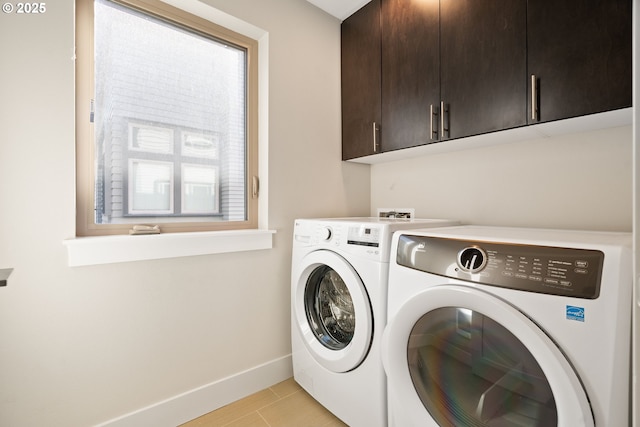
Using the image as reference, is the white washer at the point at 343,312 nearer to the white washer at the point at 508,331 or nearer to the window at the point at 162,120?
the white washer at the point at 508,331

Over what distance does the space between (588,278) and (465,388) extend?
527mm

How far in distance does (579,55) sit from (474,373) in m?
1.17

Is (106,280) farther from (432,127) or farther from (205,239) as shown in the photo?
(432,127)

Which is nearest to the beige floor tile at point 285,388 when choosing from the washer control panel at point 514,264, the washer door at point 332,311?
the washer door at point 332,311

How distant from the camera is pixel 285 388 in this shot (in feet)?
5.63

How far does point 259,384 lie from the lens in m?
1.69

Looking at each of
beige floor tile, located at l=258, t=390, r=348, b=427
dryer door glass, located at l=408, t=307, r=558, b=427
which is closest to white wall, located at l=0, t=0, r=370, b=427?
beige floor tile, located at l=258, t=390, r=348, b=427

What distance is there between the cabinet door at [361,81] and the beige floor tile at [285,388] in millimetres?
1492

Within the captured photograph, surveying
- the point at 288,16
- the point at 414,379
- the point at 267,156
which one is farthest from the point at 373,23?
the point at 414,379

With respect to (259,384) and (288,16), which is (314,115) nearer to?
(288,16)

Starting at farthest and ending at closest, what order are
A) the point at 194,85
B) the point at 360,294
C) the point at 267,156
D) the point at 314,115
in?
the point at 314,115 → the point at 267,156 → the point at 194,85 → the point at 360,294

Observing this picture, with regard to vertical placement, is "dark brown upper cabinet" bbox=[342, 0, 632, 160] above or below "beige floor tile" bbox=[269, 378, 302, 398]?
above

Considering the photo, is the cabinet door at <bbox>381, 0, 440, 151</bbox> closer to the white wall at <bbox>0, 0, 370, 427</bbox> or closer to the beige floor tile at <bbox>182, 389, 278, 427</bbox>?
the white wall at <bbox>0, 0, 370, 427</bbox>

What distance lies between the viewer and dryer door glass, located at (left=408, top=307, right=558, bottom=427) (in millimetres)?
793
